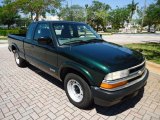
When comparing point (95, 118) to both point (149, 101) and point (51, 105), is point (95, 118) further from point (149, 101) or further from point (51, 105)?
point (149, 101)

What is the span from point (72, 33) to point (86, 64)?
5.33 feet

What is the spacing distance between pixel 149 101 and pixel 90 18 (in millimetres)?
49874

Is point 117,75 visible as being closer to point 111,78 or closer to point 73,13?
point 111,78

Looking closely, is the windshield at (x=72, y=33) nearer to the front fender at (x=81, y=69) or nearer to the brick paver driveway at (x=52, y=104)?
the front fender at (x=81, y=69)

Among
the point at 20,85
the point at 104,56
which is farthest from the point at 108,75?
the point at 20,85

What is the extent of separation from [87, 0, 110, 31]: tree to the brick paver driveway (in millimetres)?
46951

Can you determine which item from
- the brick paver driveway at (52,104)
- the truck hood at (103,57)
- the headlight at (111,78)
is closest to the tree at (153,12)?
the brick paver driveway at (52,104)

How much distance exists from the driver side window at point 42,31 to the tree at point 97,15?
154ft

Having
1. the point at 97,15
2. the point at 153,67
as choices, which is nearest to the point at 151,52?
Result: the point at 153,67

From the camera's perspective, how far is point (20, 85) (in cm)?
538

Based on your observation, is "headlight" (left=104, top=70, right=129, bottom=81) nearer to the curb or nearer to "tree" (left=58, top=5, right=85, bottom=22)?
the curb

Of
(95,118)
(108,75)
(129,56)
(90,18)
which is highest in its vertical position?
(90,18)

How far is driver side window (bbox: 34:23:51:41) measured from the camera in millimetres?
4719

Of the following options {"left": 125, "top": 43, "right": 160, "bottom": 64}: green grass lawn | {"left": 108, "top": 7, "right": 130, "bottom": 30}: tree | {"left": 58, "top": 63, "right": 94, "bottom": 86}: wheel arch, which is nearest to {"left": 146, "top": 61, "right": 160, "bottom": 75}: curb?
{"left": 125, "top": 43, "right": 160, "bottom": 64}: green grass lawn
